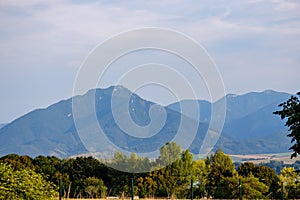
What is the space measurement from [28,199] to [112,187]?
110 feet

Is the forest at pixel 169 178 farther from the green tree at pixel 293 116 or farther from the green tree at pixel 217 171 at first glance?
the green tree at pixel 293 116

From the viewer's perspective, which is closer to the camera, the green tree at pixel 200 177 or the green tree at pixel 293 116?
the green tree at pixel 293 116

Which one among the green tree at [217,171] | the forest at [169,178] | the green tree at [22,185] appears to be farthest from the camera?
the green tree at [217,171]

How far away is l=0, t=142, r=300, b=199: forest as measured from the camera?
34562mm

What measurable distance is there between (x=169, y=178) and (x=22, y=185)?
86.4ft

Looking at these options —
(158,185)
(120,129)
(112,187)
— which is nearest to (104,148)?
(120,129)

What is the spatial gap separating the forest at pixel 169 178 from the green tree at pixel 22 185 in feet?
30.2

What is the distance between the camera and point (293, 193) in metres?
33.6

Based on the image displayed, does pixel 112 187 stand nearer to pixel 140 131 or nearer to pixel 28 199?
pixel 140 131

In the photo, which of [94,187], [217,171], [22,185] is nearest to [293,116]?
[22,185]

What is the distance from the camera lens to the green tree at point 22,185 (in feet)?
44.3

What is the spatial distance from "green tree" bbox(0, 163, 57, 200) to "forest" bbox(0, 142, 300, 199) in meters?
9.22

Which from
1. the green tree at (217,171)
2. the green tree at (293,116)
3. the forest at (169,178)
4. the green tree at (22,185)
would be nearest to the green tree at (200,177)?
the forest at (169,178)

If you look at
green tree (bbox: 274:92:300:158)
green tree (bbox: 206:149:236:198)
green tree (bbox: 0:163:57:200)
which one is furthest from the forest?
green tree (bbox: 274:92:300:158)
